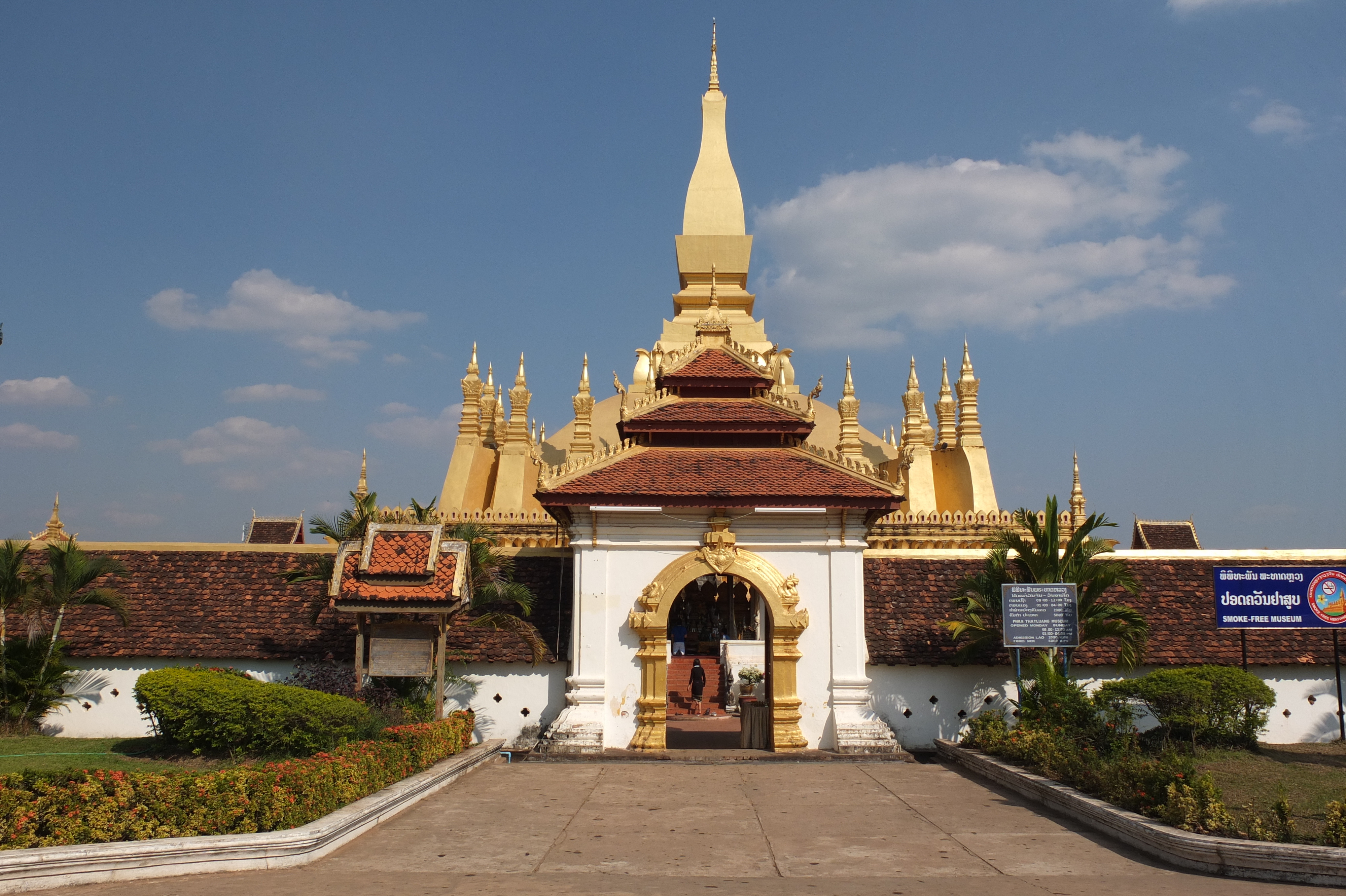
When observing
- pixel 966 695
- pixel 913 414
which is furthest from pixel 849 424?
pixel 966 695

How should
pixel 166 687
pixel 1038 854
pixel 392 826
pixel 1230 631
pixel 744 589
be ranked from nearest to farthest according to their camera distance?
pixel 1038 854 < pixel 392 826 < pixel 166 687 < pixel 1230 631 < pixel 744 589

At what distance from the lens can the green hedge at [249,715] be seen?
12328mm

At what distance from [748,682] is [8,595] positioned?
1439 centimetres

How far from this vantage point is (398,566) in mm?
14906

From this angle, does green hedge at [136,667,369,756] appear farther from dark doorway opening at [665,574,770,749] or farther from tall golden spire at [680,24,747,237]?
tall golden spire at [680,24,747,237]

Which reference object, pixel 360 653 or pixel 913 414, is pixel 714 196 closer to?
pixel 913 414

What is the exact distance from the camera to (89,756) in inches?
516

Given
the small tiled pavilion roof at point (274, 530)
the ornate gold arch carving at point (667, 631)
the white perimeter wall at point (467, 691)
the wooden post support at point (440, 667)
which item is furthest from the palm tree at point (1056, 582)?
the small tiled pavilion roof at point (274, 530)

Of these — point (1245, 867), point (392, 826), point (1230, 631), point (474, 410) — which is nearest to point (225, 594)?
point (392, 826)

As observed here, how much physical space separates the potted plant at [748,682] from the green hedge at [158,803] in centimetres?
1411

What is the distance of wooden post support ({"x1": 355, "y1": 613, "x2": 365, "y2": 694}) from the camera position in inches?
582

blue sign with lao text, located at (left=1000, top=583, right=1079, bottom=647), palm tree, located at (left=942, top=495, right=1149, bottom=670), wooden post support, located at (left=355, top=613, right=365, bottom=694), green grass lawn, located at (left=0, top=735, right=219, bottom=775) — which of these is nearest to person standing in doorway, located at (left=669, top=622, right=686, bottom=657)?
palm tree, located at (left=942, top=495, right=1149, bottom=670)

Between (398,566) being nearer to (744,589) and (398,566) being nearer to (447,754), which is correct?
(447,754)

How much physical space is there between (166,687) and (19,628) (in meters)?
6.04
